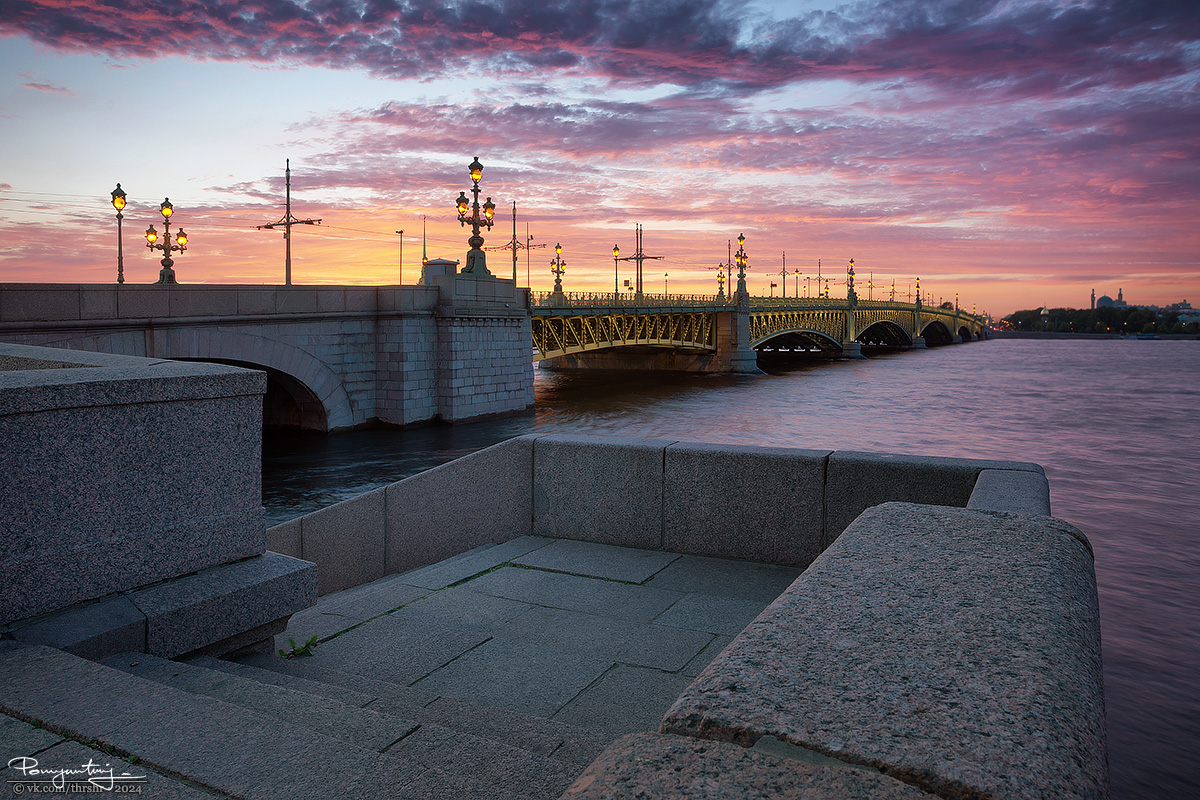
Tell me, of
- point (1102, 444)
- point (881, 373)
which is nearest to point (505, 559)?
point (1102, 444)

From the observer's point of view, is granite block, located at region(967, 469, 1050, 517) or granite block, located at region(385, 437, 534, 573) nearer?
granite block, located at region(967, 469, 1050, 517)

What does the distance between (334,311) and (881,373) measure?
171 feet

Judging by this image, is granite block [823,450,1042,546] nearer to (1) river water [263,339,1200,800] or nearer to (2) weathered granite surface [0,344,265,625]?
(1) river water [263,339,1200,800]

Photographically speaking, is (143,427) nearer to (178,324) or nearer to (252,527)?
(252,527)

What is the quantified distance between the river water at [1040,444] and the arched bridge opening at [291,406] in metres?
0.78

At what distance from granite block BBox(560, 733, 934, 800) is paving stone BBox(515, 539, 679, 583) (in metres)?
3.79

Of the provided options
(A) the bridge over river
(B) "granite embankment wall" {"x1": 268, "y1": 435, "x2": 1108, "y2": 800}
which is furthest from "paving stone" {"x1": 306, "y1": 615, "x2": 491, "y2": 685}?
(A) the bridge over river

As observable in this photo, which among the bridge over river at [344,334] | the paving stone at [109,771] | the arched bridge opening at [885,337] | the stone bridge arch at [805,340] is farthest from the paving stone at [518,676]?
the arched bridge opening at [885,337]

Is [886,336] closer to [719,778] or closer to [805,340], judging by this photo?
[805,340]

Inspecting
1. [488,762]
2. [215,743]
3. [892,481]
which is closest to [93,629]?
[215,743]

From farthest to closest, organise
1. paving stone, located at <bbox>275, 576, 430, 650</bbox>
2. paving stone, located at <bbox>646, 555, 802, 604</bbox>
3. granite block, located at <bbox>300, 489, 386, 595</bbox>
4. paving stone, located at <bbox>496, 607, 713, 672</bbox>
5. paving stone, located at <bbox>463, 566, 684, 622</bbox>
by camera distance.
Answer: granite block, located at <bbox>300, 489, 386, 595</bbox> → paving stone, located at <bbox>646, 555, 802, 604</bbox> → paving stone, located at <bbox>463, 566, 684, 622</bbox> → paving stone, located at <bbox>275, 576, 430, 650</bbox> → paving stone, located at <bbox>496, 607, 713, 672</bbox>

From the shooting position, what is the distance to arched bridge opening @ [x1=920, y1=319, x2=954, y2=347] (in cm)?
14275

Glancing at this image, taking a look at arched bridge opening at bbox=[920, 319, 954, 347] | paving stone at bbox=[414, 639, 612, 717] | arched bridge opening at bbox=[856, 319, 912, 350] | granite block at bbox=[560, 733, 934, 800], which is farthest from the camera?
arched bridge opening at bbox=[920, 319, 954, 347]

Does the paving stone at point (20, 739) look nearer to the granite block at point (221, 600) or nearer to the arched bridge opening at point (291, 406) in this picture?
the granite block at point (221, 600)
